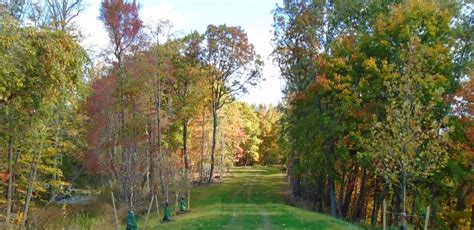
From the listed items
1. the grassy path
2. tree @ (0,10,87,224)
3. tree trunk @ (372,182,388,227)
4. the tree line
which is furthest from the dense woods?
tree @ (0,10,87,224)

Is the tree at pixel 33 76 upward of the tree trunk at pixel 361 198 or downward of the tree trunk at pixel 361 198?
upward

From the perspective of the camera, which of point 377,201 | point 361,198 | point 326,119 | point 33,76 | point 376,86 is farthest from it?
point 361,198

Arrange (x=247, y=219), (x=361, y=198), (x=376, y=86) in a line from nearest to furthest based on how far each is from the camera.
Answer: (x=247, y=219)
(x=376, y=86)
(x=361, y=198)

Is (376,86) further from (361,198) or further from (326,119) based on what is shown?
(361,198)

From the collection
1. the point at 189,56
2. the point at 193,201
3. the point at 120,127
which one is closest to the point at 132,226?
the point at 120,127

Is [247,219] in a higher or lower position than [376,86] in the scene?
lower

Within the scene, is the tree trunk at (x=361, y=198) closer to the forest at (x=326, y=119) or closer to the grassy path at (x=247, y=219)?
the forest at (x=326, y=119)

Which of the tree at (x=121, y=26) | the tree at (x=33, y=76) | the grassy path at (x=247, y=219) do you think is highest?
the tree at (x=121, y=26)

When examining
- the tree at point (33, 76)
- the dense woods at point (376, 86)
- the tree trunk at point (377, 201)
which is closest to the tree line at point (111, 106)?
the tree at point (33, 76)

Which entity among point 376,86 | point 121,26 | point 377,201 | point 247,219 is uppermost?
point 121,26

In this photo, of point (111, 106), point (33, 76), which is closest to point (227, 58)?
point (111, 106)

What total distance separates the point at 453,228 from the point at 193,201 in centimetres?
1801

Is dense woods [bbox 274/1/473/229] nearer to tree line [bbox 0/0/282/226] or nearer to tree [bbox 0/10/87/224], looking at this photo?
tree line [bbox 0/0/282/226]

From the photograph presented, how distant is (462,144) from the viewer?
2466 cm
